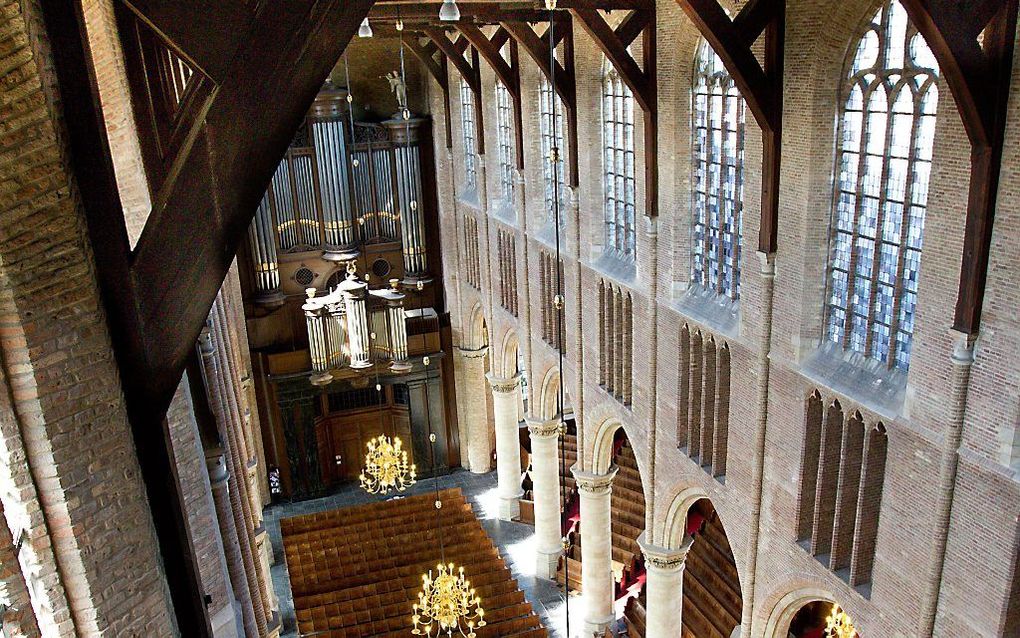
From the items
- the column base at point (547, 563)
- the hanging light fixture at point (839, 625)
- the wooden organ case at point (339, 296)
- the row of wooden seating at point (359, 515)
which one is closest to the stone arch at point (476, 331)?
the wooden organ case at point (339, 296)

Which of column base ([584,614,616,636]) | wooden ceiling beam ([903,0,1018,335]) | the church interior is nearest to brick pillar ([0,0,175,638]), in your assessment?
the church interior

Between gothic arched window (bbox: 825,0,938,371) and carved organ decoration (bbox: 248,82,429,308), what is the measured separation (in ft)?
48.3

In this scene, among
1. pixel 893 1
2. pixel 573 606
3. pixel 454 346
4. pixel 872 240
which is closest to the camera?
pixel 893 1

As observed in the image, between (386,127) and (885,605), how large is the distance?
19.2 m

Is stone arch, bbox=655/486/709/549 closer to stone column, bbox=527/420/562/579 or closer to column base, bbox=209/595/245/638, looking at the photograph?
stone column, bbox=527/420/562/579

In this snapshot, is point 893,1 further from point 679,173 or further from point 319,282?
point 319,282

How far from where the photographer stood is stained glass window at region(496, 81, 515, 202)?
2102cm

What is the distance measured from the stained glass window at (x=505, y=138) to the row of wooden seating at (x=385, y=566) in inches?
329

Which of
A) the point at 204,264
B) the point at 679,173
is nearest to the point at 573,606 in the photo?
the point at 679,173

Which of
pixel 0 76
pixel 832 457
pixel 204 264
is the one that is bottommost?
pixel 832 457

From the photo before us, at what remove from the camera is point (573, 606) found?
19.9 meters

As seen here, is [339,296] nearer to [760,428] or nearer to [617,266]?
[617,266]

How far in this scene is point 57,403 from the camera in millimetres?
3133

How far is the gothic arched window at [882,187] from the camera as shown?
8.67 meters
